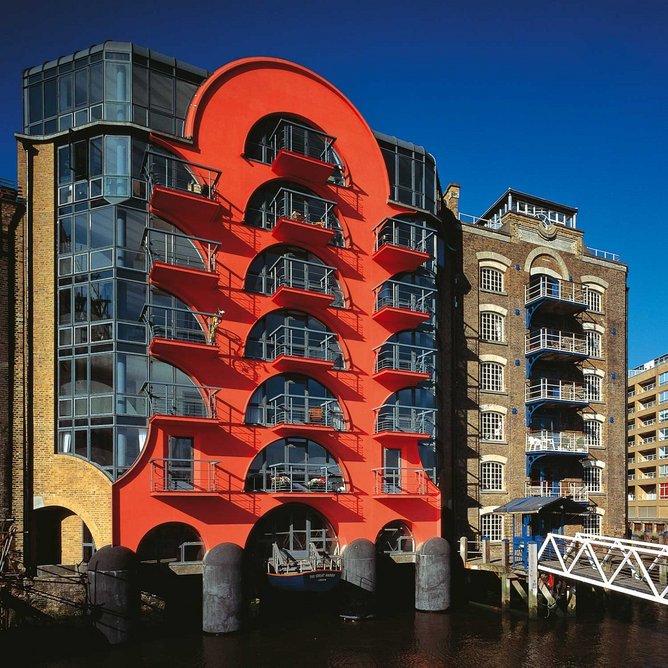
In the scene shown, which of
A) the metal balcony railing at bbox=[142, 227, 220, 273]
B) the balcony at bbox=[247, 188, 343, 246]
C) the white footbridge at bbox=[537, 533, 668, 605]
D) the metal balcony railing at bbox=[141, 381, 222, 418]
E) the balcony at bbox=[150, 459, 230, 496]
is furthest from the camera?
the balcony at bbox=[247, 188, 343, 246]

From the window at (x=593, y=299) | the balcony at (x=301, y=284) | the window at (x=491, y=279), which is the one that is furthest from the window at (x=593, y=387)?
the balcony at (x=301, y=284)

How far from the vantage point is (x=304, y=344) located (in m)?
27.4

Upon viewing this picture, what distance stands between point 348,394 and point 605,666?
1356cm

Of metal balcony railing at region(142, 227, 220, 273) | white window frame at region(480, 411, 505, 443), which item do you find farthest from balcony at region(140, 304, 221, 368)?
white window frame at region(480, 411, 505, 443)

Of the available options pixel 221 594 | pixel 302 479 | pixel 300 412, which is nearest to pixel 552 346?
pixel 300 412

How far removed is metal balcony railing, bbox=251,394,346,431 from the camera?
2620cm

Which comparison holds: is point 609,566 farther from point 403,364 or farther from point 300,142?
point 300,142

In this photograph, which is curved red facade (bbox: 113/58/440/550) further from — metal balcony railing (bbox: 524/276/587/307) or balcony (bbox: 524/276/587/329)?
metal balcony railing (bbox: 524/276/587/307)

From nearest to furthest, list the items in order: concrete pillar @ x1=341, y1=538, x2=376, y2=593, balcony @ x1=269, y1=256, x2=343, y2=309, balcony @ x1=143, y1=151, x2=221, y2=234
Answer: balcony @ x1=143, y1=151, x2=221, y2=234
concrete pillar @ x1=341, y1=538, x2=376, y2=593
balcony @ x1=269, y1=256, x2=343, y2=309

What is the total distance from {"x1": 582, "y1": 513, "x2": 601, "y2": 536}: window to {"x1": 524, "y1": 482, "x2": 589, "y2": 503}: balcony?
133 cm

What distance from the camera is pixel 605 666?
68.3ft

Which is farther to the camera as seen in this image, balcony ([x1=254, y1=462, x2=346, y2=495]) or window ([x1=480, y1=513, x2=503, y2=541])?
window ([x1=480, y1=513, x2=503, y2=541])

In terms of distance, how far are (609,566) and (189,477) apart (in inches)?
Result: 700

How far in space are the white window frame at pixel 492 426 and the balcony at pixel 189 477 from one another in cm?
1499
